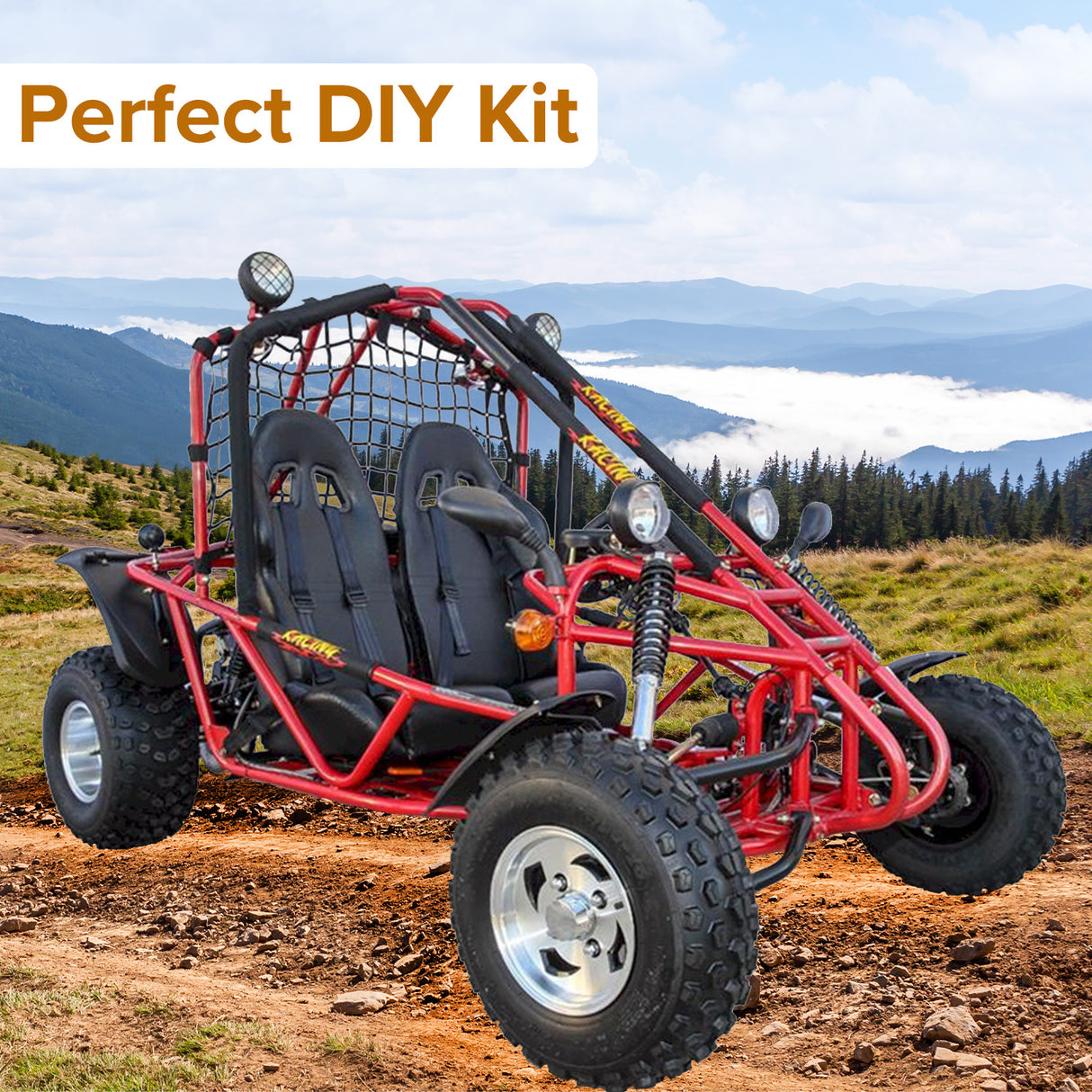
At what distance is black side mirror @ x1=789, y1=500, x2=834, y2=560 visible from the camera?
4918mm

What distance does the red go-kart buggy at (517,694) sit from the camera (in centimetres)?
349

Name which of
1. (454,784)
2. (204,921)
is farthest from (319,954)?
(454,784)

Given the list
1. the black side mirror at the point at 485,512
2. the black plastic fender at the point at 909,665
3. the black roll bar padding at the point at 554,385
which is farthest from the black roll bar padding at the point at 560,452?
the black plastic fender at the point at 909,665

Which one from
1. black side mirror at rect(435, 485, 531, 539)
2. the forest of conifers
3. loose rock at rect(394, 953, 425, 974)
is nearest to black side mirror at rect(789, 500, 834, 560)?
black side mirror at rect(435, 485, 531, 539)

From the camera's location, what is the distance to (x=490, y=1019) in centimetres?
399

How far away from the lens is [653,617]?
12.7 feet

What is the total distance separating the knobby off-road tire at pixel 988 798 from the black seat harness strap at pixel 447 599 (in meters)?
1.87

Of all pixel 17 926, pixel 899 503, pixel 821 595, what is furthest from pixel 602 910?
pixel 899 503

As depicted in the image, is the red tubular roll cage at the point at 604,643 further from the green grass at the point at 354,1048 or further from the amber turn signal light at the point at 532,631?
the green grass at the point at 354,1048

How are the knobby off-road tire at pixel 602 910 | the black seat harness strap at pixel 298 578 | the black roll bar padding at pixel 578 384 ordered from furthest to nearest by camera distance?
the black seat harness strap at pixel 298 578 → the black roll bar padding at pixel 578 384 → the knobby off-road tire at pixel 602 910

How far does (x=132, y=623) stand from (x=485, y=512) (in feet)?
8.80

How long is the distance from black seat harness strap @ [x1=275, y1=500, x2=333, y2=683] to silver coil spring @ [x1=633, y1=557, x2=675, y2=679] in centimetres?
173

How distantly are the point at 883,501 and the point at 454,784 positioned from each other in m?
54.4

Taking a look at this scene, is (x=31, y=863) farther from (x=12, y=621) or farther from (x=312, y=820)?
(x=12, y=621)
